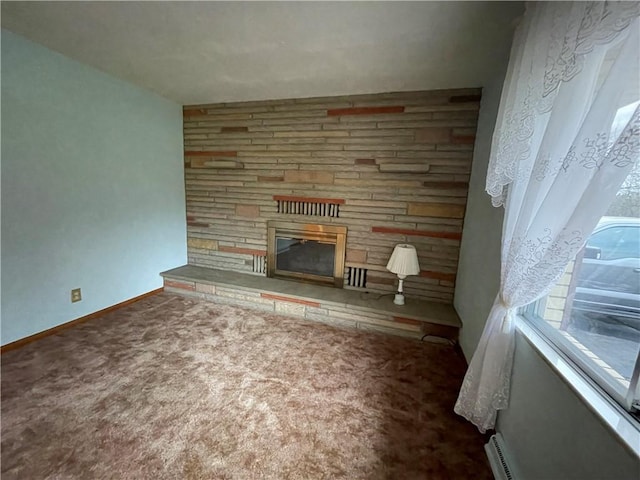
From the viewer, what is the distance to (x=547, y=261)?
963mm

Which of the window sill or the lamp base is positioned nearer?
the window sill

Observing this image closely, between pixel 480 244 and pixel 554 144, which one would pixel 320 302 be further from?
pixel 554 144

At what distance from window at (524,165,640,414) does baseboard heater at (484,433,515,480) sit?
2.10 feet

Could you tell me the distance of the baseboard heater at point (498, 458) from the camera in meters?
1.22

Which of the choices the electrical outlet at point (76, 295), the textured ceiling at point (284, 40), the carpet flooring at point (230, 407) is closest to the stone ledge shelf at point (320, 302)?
the carpet flooring at point (230, 407)

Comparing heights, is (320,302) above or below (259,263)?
below

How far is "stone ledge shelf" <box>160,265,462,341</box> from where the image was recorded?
97.7 inches

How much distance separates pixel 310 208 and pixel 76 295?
240 centimetres

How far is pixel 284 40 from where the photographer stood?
1801mm

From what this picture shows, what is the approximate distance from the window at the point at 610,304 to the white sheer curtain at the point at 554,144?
135mm

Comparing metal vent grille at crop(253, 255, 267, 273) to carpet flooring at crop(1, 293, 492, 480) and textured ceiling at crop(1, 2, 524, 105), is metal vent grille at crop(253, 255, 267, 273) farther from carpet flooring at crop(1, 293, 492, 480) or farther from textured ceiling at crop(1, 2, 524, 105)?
textured ceiling at crop(1, 2, 524, 105)

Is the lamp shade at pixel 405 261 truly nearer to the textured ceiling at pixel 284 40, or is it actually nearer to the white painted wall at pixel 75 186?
the textured ceiling at pixel 284 40

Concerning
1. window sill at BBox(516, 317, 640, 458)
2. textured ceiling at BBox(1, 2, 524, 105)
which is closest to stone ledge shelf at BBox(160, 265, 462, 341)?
window sill at BBox(516, 317, 640, 458)

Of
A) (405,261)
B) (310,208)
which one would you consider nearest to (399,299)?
(405,261)
